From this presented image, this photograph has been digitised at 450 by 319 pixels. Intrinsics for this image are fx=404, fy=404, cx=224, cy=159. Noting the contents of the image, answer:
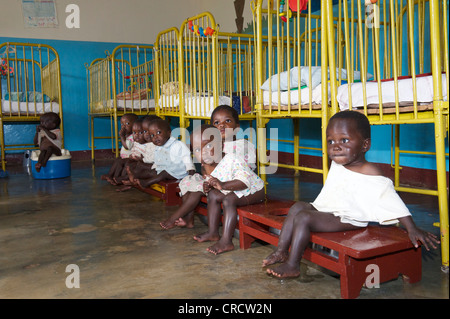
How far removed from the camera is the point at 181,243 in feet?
8.18

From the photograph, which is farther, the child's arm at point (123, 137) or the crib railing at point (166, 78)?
the child's arm at point (123, 137)

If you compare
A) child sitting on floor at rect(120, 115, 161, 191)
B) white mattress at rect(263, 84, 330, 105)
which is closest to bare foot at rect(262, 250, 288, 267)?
white mattress at rect(263, 84, 330, 105)

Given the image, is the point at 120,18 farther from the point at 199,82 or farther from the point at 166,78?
the point at 199,82

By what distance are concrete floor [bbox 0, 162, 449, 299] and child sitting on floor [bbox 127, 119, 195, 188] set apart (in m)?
0.27

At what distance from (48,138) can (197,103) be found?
8.01 feet

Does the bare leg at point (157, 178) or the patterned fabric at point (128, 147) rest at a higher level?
the patterned fabric at point (128, 147)

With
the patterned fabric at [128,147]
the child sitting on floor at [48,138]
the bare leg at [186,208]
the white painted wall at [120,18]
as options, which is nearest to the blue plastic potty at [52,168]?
the child sitting on floor at [48,138]

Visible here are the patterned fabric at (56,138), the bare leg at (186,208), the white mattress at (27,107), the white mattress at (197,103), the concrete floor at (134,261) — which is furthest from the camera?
the white mattress at (27,107)

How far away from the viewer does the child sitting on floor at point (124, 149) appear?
15.3 ft

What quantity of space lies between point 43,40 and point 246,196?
19.7 feet

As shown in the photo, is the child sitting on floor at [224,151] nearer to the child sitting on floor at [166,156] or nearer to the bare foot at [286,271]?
the child sitting on floor at [166,156]

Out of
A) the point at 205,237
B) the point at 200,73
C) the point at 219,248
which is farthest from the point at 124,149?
the point at 219,248
